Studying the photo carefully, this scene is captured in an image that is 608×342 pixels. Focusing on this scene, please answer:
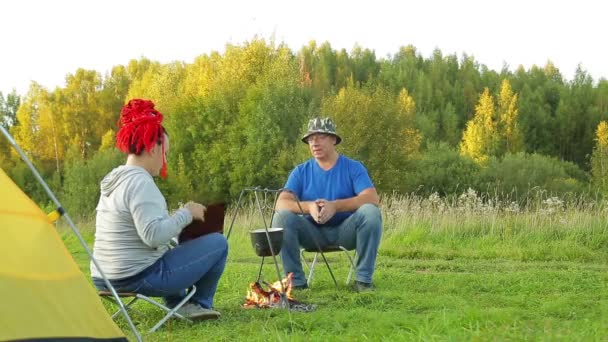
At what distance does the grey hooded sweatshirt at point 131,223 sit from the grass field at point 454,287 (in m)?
0.46

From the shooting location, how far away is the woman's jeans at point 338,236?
5.86 m

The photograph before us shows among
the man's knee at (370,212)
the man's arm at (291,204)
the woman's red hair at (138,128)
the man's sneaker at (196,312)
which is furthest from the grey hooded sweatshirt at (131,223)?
the man's knee at (370,212)

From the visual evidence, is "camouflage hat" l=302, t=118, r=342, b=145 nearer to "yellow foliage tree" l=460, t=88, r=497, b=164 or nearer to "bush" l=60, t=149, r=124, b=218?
"bush" l=60, t=149, r=124, b=218

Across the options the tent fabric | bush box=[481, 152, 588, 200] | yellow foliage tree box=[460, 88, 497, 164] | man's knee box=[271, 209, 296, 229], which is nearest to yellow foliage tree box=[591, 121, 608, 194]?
bush box=[481, 152, 588, 200]

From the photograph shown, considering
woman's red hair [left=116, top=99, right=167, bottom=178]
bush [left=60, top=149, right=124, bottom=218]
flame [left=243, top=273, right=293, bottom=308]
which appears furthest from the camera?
bush [left=60, top=149, right=124, bottom=218]

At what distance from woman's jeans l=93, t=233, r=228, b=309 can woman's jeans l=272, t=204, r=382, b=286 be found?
139 centimetres

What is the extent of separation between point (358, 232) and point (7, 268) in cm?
323

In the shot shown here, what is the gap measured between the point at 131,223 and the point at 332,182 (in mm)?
2333

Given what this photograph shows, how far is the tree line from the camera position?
26.3 metres

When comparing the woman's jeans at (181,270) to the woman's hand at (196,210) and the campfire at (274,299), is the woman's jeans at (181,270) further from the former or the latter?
the campfire at (274,299)

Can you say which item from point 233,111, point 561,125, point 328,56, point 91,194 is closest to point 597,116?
point 561,125

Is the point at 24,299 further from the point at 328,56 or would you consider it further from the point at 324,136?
the point at 328,56

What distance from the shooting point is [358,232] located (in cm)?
591

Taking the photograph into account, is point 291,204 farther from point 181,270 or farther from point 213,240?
point 181,270
